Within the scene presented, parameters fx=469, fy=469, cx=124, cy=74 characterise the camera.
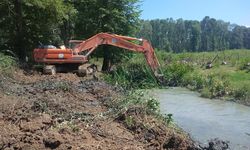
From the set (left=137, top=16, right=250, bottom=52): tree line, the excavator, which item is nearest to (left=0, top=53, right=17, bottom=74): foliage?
the excavator

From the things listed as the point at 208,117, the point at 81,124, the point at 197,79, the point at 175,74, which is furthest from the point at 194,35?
the point at 81,124

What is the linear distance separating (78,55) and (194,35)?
106681 millimetres

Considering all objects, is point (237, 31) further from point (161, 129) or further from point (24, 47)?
point (161, 129)

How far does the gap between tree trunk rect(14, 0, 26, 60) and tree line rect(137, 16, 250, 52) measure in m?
86.7

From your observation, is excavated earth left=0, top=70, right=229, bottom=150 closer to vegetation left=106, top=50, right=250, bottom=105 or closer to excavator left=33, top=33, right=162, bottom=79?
excavator left=33, top=33, right=162, bottom=79

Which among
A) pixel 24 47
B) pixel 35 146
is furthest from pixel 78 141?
pixel 24 47

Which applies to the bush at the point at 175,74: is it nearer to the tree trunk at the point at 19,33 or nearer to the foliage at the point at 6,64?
the tree trunk at the point at 19,33

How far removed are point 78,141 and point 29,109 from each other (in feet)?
7.31

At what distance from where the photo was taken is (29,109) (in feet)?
34.6

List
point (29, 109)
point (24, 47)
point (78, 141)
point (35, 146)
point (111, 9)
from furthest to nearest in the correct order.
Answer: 1. point (111, 9)
2. point (24, 47)
3. point (29, 109)
4. point (78, 141)
5. point (35, 146)

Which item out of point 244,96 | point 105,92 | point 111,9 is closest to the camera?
point 105,92

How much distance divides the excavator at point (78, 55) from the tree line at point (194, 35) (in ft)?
291

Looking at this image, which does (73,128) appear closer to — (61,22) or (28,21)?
(28,21)

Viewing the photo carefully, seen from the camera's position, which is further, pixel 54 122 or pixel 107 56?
pixel 107 56
